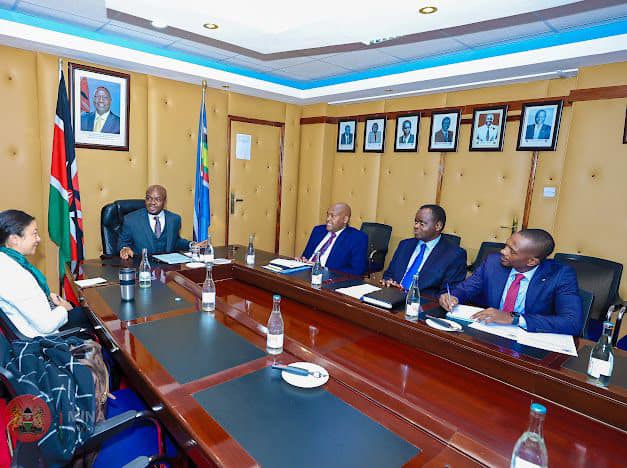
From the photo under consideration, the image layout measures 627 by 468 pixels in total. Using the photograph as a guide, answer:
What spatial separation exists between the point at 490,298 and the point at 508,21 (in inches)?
78.4

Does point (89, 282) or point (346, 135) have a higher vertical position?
point (346, 135)

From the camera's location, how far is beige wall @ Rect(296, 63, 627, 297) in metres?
3.15

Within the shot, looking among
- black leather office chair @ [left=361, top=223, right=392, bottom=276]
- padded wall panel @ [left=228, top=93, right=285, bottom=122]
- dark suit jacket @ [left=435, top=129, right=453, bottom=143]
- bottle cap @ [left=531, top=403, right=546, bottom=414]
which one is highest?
padded wall panel @ [left=228, top=93, right=285, bottom=122]

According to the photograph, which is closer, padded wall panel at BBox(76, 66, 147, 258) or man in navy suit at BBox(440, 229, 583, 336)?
man in navy suit at BBox(440, 229, 583, 336)

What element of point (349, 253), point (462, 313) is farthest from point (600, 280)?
point (349, 253)

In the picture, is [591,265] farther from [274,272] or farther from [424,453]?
[424,453]

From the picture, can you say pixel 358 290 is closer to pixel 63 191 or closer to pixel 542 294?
pixel 542 294

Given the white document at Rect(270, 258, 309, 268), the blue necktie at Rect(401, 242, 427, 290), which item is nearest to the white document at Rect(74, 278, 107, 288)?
the white document at Rect(270, 258, 309, 268)

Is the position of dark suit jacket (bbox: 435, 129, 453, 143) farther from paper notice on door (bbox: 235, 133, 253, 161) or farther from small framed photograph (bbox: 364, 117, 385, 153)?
paper notice on door (bbox: 235, 133, 253, 161)

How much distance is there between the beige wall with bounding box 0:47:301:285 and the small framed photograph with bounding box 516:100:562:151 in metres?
2.93

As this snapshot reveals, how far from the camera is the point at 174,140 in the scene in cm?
435

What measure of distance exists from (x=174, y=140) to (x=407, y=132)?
2707mm

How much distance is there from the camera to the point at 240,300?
2.31 metres

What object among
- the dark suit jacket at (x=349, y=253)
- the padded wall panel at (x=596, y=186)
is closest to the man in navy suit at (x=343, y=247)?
the dark suit jacket at (x=349, y=253)
